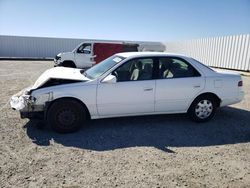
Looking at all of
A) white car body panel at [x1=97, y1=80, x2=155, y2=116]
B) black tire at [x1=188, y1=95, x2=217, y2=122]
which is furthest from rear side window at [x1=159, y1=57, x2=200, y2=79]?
black tire at [x1=188, y1=95, x2=217, y2=122]

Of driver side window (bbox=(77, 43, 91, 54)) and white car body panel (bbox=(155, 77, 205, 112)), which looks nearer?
white car body panel (bbox=(155, 77, 205, 112))

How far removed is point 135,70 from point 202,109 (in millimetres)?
1811

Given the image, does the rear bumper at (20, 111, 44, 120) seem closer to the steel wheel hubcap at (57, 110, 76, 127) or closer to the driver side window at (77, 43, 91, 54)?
the steel wheel hubcap at (57, 110, 76, 127)

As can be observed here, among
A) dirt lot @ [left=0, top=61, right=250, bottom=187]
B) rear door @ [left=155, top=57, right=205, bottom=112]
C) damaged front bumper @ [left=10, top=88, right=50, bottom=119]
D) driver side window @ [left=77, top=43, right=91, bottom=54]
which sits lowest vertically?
dirt lot @ [left=0, top=61, right=250, bottom=187]

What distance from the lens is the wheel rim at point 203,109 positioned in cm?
557

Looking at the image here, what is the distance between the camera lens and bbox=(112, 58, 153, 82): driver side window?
5.06 meters

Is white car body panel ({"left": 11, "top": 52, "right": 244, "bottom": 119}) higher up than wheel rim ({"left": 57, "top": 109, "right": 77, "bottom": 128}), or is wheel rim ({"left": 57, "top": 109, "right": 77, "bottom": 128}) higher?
white car body panel ({"left": 11, "top": 52, "right": 244, "bottom": 119})

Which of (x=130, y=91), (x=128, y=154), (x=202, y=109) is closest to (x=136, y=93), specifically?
(x=130, y=91)

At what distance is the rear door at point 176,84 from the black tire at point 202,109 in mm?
175

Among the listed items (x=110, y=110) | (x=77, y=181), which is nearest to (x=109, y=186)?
(x=77, y=181)

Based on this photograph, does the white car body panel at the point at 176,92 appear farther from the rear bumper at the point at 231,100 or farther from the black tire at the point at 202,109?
the rear bumper at the point at 231,100

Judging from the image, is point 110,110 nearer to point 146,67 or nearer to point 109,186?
point 146,67

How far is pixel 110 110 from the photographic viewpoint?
5008mm

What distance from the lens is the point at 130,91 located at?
16.4ft
